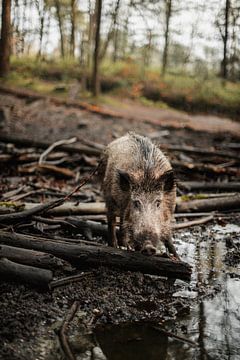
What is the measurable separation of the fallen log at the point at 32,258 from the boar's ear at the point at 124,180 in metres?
1.49

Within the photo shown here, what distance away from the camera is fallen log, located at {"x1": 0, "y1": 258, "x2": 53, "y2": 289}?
409 centimetres

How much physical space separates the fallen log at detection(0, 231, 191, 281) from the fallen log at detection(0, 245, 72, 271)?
313mm

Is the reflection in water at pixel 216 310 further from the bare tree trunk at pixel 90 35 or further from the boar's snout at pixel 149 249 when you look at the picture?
the bare tree trunk at pixel 90 35

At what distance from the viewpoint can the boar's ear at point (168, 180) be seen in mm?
5225

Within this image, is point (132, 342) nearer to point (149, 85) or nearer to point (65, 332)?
point (65, 332)

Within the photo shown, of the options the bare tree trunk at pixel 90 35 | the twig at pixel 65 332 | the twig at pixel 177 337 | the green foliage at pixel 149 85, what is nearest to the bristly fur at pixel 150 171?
the twig at pixel 65 332

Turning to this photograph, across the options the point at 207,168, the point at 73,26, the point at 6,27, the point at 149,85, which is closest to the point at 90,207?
the point at 207,168

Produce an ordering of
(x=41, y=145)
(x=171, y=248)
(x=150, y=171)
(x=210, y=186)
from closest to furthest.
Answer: (x=150, y=171) < (x=171, y=248) < (x=210, y=186) < (x=41, y=145)

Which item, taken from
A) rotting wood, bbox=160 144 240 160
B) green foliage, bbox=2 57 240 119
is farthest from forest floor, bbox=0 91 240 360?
green foliage, bbox=2 57 240 119

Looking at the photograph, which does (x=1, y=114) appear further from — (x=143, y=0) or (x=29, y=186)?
(x=143, y=0)

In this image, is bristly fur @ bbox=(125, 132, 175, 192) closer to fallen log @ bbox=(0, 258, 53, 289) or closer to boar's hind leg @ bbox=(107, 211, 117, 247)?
boar's hind leg @ bbox=(107, 211, 117, 247)

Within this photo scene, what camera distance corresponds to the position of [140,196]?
5.08 meters

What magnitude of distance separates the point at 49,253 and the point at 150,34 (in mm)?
22185

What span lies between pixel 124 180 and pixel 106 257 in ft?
3.89
